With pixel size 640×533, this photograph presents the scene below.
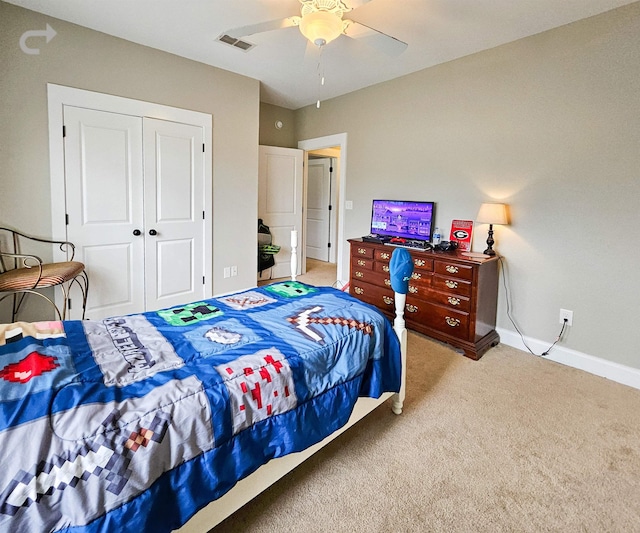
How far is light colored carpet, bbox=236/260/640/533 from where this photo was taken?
5.00 ft

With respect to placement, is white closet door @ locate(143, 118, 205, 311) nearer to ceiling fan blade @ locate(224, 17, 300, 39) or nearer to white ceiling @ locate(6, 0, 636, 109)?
white ceiling @ locate(6, 0, 636, 109)

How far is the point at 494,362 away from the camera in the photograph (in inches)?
118

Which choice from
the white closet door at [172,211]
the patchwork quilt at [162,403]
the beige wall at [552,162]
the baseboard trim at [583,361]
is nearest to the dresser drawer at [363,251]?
the beige wall at [552,162]

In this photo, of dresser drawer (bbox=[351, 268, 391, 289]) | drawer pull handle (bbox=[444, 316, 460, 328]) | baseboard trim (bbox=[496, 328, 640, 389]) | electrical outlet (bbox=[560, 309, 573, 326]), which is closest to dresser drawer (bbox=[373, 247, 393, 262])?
dresser drawer (bbox=[351, 268, 391, 289])

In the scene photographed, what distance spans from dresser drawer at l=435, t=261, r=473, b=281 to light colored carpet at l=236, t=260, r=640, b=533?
872 millimetres

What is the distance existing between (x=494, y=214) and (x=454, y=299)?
804 mm

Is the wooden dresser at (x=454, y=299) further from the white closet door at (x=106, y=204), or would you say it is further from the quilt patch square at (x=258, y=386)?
the white closet door at (x=106, y=204)

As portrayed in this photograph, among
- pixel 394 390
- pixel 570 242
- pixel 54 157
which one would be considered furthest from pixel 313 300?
pixel 54 157

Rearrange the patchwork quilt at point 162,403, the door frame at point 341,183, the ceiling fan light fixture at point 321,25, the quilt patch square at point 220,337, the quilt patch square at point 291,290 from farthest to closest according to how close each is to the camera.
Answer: the door frame at point 341,183 → the quilt patch square at point 291,290 → the ceiling fan light fixture at point 321,25 → the quilt patch square at point 220,337 → the patchwork quilt at point 162,403

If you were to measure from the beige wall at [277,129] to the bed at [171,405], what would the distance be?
3.94 metres

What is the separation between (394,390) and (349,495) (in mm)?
607

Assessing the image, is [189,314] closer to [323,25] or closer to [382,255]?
[323,25]

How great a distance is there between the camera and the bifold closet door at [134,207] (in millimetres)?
3203

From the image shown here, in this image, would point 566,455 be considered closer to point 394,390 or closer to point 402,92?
point 394,390
